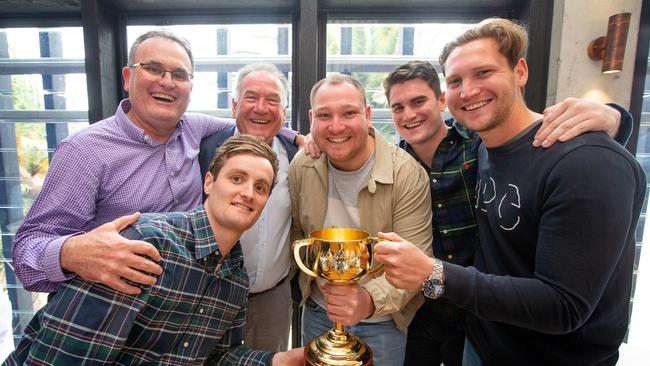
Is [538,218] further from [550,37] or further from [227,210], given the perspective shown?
[550,37]

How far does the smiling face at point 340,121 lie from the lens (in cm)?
154

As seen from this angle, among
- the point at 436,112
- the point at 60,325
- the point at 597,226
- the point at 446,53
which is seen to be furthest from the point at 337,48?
the point at 60,325

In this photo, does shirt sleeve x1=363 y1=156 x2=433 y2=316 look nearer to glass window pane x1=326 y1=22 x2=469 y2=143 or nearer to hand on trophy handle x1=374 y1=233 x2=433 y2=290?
hand on trophy handle x1=374 y1=233 x2=433 y2=290

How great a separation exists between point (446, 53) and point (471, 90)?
0.22 metres

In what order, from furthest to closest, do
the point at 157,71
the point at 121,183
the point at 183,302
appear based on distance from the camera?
1. the point at 157,71
2. the point at 121,183
3. the point at 183,302

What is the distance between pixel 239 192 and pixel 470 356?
1218mm

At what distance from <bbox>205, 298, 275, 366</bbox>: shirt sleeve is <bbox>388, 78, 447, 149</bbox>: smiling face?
110 cm

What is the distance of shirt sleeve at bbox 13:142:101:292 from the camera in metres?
1.32

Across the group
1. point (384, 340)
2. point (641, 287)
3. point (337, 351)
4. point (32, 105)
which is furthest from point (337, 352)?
point (32, 105)

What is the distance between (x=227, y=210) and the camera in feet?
4.25

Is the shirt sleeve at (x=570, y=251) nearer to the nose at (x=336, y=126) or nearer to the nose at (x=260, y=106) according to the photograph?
the nose at (x=336, y=126)

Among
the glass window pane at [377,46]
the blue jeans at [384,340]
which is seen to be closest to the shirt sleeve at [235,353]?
the blue jeans at [384,340]

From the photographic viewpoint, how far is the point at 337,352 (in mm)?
1170

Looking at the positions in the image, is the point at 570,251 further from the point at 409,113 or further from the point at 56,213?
the point at 56,213
